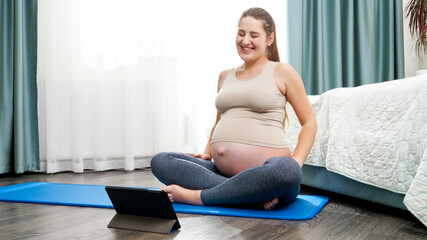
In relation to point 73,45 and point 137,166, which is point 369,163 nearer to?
point 137,166

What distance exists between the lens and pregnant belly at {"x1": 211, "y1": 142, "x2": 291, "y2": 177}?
134 centimetres

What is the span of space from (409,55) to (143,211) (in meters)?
3.15

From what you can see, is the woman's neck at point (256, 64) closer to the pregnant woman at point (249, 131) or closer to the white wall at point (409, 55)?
the pregnant woman at point (249, 131)

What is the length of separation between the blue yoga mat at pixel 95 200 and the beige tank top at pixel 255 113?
24 centimetres

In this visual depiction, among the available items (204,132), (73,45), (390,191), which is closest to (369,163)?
(390,191)

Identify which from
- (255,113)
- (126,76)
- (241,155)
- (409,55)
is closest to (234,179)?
(241,155)

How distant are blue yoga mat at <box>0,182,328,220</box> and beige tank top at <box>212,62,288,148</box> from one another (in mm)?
243

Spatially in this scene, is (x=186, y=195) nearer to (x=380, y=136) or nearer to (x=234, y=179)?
(x=234, y=179)

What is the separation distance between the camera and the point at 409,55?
3369mm

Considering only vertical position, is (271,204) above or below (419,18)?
below

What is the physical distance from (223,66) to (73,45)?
3.65 ft

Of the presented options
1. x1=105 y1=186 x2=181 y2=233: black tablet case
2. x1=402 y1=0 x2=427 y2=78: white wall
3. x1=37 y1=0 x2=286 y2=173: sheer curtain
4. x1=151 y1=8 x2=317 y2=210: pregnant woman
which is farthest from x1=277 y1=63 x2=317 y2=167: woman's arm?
x1=402 y1=0 x2=427 y2=78: white wall

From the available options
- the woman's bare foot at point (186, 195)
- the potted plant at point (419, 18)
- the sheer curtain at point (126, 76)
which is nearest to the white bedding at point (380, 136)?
the woman's bare foot at point (186, 195)

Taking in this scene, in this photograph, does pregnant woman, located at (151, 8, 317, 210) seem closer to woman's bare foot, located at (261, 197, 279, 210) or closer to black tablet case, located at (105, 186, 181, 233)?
woman's bare foot, located at (261, 197, 279, 210)
